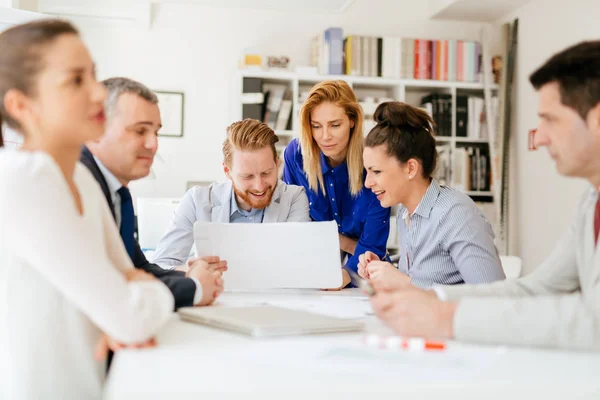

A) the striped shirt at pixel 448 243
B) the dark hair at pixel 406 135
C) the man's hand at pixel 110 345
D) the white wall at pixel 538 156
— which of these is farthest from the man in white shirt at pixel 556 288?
the white wall at pixel 538 156

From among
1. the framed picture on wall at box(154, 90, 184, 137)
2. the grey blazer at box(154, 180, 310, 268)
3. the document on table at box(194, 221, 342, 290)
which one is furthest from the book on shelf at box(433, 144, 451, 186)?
the document on table at box(194, 221, 342, 290)

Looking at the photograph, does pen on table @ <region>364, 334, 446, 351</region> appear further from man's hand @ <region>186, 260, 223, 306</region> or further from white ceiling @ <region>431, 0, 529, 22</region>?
white ceiling @ <region>431, 0, 529, 22</region>

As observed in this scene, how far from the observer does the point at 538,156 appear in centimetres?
470

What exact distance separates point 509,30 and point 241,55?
82.6 inches

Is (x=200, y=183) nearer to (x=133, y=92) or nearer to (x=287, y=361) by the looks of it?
(x=133, y=92)

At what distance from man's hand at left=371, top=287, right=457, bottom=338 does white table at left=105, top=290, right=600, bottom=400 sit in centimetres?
4

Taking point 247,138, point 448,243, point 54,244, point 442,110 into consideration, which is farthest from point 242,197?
point 442,110

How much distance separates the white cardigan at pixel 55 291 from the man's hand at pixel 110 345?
0.05ft

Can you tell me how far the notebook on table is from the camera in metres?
1.08

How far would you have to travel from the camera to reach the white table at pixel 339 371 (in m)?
0.80

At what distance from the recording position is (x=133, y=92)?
1576 millimetres

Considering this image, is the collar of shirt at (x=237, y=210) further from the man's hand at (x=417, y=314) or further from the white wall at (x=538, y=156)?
the white wall at (x=538, y=156)

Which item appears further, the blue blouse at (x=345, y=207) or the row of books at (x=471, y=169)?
the row of books at (x=471, y=169)

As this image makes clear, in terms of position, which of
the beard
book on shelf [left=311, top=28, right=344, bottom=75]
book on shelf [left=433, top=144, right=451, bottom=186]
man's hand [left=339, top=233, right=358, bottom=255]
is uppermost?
book on shelf [left=311, top=28, right=344, bottom=75]
